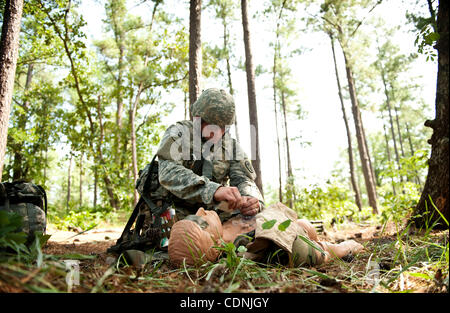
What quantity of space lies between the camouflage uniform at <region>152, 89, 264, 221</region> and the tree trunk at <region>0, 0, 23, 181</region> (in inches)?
120

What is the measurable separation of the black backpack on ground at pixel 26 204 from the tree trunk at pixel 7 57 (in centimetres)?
303

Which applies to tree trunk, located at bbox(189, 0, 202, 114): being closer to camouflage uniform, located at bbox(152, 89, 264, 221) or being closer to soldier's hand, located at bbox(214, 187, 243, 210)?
camouflage uniform, located at bbox(152, 89, 264, 221)

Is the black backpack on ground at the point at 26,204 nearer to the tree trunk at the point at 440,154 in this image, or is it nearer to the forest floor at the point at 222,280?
the forest floor at the point at 222,280

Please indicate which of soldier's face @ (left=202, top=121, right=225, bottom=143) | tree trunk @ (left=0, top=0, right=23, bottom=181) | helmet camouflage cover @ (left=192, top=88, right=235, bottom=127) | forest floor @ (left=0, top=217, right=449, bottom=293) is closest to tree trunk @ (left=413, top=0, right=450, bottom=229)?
forest floor @ (left=0, top=217, right=449, bottom=293)

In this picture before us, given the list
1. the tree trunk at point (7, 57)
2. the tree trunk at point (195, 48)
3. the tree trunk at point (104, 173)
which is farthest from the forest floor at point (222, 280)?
the tree trunk at point (104, 173)

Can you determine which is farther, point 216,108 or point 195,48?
point 195,48

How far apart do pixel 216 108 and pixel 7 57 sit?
377cm

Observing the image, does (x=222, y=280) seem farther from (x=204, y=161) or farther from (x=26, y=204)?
(x=204, y=161)

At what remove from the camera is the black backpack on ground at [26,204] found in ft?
5.18

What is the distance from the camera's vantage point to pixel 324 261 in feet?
5.58

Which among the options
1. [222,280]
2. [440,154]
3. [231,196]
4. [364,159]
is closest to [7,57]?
[231,196]

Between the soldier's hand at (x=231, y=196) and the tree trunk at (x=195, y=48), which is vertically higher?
the tree trunk at (x=195, y=48)

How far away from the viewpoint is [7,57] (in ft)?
13.8
